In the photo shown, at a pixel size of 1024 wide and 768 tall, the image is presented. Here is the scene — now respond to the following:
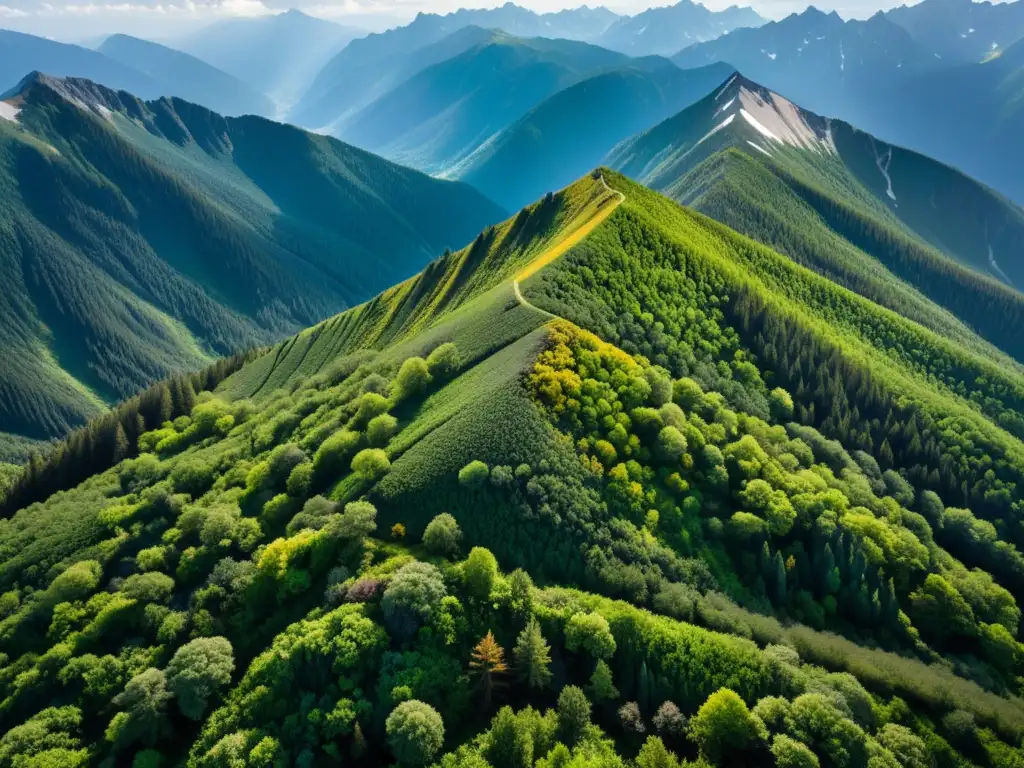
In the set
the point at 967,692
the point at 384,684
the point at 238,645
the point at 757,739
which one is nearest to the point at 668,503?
the point at 757,739

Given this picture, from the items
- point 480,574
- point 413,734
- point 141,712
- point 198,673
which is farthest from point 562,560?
point 141,712

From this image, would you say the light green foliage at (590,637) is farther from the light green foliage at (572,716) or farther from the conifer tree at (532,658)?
the light green foliage at (572,716)

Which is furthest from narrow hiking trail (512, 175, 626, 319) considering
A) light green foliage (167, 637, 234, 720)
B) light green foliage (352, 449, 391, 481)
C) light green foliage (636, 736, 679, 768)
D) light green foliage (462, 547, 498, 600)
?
light green foliage (636, 736, 679, 768)

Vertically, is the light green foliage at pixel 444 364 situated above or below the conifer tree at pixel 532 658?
above

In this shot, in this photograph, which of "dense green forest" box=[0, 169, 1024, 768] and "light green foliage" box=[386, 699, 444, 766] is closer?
"light green foliage" box=[386, 699, 444, 766]

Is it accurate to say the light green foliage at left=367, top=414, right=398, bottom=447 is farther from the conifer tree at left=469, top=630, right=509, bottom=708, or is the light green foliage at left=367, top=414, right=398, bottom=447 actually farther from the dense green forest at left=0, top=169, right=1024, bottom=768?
the conifer tree at left=469, top=630, right=509, bottom=708

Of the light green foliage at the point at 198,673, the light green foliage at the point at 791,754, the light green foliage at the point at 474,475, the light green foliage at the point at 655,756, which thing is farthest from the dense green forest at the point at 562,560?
the light green foliage at the point at 474,475

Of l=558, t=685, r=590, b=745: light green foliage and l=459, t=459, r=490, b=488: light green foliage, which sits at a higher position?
l=459, t=459, r=490, b=488: light green foliage
